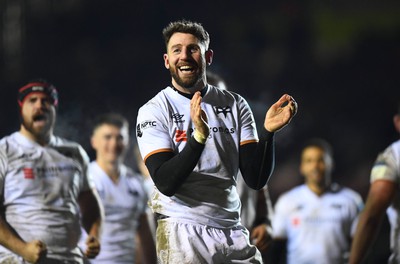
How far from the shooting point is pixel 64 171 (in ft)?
23.4

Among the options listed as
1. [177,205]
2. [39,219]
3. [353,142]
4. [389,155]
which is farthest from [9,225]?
[353,142]

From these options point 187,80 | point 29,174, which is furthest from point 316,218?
point 187,80

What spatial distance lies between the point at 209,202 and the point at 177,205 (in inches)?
7.0

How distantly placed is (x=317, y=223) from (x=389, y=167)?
3.44m

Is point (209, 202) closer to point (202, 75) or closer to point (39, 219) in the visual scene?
point (202, 75)

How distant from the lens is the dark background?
539 inches

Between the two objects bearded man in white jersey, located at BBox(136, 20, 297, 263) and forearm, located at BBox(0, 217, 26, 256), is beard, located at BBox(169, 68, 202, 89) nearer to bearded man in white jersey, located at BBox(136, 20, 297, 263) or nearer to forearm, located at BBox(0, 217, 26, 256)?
bearded man in white jersey, located at BBox(136, 20, 297, 263)

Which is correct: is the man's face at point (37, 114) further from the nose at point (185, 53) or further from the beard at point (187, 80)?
the nose at point (185, 53)

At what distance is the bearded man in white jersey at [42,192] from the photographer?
6.84 metres

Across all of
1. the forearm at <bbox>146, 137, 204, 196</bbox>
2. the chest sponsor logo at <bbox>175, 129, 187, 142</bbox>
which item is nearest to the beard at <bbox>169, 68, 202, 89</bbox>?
the chest sponsor logo at <bbox>175, 129, 187, 142</bbox>

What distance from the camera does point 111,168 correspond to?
30.6ft

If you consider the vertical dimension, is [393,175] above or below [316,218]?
above

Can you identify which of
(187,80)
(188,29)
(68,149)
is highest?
(188,29)

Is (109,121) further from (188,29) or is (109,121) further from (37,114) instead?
(188,29)
